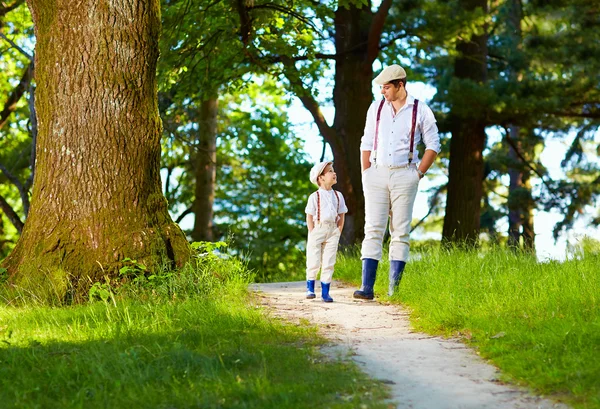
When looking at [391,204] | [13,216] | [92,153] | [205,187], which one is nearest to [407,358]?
[391,204]

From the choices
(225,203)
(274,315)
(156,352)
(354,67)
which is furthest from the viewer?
(225,203)

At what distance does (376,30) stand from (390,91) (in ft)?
25.2

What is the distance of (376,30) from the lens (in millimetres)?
15281

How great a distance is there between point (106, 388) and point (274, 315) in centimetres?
267

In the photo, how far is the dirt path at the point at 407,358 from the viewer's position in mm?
4602

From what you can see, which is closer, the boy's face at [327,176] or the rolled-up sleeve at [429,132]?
the rolled-up sleeve at [429,132]

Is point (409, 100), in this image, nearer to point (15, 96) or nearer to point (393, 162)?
point (393, 162)

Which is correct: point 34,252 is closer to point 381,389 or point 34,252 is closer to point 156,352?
point 156,352

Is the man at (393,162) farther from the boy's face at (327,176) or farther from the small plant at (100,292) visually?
the small plant at (100,292)

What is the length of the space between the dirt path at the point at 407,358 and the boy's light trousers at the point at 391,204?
60 centimetres

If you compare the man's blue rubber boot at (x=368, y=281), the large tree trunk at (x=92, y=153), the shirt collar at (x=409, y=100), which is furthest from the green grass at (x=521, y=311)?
the large tree trunk at (x=92, y=153)

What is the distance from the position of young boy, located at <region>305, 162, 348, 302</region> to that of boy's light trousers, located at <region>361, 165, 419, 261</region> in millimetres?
450

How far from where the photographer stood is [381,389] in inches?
186

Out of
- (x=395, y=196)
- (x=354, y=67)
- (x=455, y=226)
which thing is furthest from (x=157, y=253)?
(x=455, y=226)
